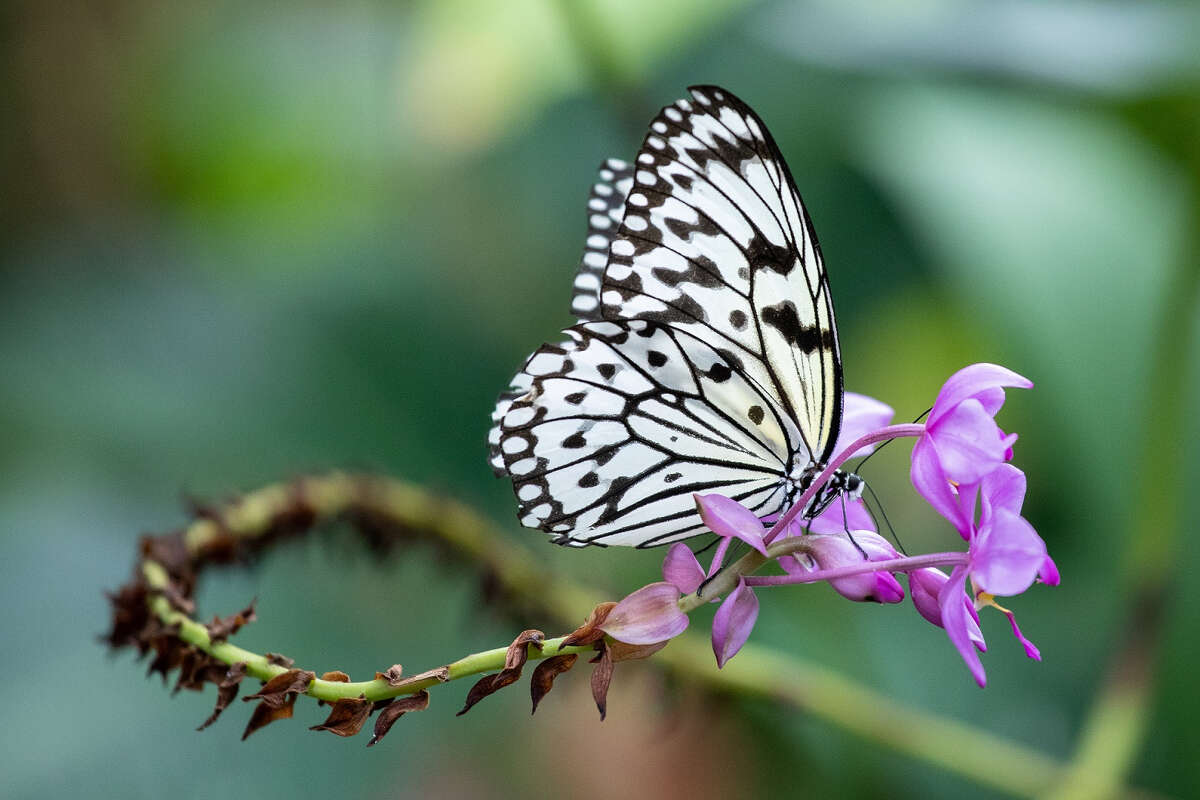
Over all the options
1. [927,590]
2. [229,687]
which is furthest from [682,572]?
[229,687]

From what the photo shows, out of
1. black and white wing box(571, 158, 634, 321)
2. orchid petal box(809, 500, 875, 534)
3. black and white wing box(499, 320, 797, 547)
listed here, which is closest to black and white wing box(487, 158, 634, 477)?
black and white wing box(571, 158, 634, 321)

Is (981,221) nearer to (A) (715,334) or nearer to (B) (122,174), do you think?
(A) (715,334)

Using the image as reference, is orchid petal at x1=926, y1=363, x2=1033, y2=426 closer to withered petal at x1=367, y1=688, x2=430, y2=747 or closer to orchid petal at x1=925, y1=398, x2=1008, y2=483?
orchid petal at x1=925, y1=398, x2=1008, y2=483

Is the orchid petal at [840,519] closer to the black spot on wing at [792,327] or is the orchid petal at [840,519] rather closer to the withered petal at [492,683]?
the black spot on wing at [792,327]

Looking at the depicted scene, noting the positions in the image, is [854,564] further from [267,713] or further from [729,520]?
[267,713]

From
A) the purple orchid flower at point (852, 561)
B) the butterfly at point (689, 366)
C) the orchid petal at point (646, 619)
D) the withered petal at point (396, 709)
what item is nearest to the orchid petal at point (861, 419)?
the butterfly at point (689, 366)

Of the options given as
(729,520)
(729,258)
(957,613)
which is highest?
(729,258)
